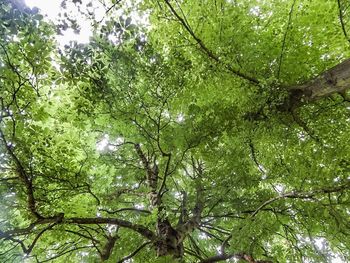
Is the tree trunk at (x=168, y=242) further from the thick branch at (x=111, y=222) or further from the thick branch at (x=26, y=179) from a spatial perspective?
the thick branch at (x=26, y=179)

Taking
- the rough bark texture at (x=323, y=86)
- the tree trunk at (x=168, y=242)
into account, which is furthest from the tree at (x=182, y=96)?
the tree trunk at (x=168, y=242)

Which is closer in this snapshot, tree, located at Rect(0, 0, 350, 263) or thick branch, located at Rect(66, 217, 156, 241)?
tree, located at Rect(0, 0, 350, 263)

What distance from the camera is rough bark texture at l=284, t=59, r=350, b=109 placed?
231cm

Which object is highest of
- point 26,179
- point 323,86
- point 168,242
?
point 26,179

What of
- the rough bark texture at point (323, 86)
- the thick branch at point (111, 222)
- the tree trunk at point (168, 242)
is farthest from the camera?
the tree trunk at point (168, 242)

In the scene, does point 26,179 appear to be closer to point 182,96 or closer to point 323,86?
point 182,96

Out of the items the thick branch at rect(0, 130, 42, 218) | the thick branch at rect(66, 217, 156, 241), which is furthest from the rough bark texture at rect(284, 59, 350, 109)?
the thick branch at rect(0, 130, 42, 218)

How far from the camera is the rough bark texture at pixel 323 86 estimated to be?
2309 millimetres

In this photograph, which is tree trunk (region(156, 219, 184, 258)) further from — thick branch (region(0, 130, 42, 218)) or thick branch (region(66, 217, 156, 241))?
thick branch (region(0, 130, 42, 218))

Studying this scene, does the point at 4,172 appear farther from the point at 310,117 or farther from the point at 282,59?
the point at 310,117

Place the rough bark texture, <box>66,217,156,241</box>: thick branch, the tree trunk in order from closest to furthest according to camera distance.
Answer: the rough bark texture
<box>66,217,156,241</box>: thick branch
the tree trunk

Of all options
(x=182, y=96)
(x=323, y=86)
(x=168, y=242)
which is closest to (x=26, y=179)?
(x=182, y=96)

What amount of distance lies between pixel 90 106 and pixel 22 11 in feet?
4.02

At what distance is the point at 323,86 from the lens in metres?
2.47
